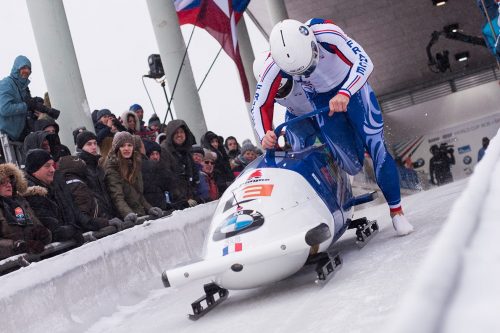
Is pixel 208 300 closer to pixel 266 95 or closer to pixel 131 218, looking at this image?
pixel 266 95

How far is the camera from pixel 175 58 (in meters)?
8.70

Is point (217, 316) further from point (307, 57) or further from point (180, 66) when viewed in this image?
point (180, 66)

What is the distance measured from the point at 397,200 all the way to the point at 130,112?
349cm

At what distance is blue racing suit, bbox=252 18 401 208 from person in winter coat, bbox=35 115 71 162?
1.76m

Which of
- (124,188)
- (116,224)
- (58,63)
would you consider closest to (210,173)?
(58,63)

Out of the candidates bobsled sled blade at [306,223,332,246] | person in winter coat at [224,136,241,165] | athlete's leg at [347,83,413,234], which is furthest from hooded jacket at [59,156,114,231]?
person in winter coat at [224,136,241,165]

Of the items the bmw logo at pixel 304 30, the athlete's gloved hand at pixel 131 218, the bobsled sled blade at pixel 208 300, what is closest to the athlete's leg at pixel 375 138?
the bmw logo at pixel 304 30

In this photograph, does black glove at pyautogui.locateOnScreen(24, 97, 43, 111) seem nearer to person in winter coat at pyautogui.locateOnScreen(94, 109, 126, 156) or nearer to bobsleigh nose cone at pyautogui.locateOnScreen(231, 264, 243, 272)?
person in winter coat at pyautogui.locateOnScreen(94, 109, 126, 156)

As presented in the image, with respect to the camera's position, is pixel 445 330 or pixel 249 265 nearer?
pixel 445 330

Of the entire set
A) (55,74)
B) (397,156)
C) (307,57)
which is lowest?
(397,156)

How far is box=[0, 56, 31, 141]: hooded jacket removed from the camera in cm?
515

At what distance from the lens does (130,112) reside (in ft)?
21.4

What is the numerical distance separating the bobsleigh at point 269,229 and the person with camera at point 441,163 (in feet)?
47.2

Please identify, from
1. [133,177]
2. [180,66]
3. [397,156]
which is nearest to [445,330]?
[133,177]
